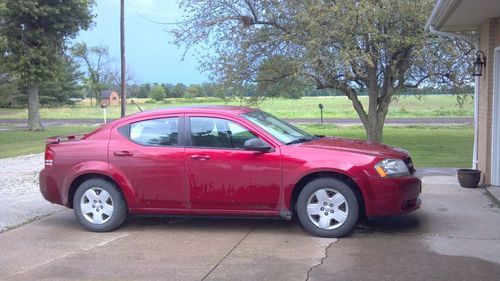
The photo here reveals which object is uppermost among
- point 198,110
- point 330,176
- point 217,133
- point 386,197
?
point 198,110

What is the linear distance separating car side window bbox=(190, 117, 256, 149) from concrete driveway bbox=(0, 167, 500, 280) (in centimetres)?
112

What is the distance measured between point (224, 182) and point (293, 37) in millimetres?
8813

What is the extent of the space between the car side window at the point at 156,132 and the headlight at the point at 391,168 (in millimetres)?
2517

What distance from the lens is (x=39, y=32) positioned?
96.0ft

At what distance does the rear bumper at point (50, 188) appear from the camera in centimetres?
717

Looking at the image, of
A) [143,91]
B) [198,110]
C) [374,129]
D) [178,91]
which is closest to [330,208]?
[198,110]

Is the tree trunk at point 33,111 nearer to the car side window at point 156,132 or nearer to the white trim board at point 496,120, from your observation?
the car side window at point 156,132

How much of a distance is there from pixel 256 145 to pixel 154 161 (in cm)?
133

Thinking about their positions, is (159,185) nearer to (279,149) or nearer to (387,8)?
(279,149)

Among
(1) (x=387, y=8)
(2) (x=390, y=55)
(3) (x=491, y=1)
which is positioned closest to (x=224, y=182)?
(3) (x=491, y=1)

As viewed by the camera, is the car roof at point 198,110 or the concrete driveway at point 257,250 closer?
the concrete driveway at point 257,250

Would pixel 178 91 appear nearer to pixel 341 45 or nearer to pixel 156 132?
pixel 341 45

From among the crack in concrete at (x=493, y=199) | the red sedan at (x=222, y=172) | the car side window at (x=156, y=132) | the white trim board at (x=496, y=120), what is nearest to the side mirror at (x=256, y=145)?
the red sedan at (x=222, y=172)

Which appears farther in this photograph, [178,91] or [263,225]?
[178,91]
